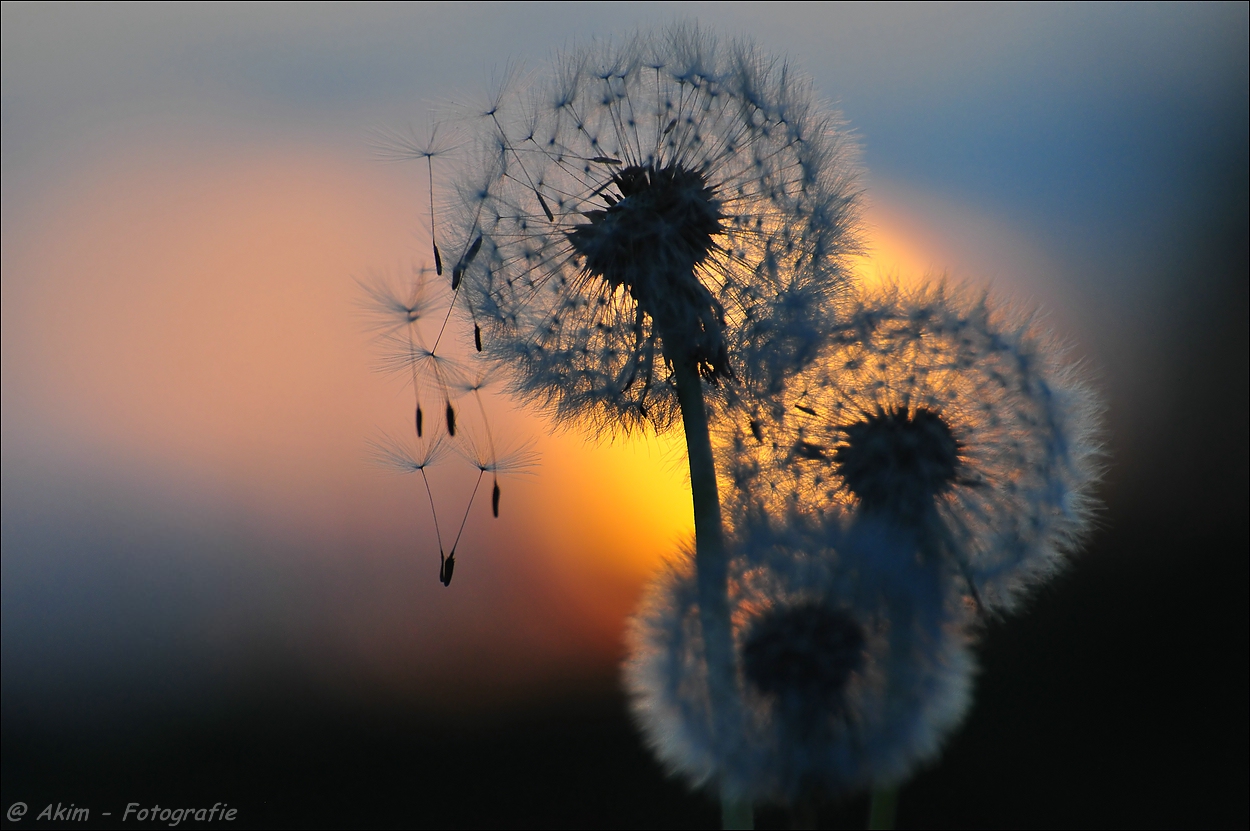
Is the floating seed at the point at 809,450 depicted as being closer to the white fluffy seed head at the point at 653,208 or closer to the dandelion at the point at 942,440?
the dandelion at the point at 942,440

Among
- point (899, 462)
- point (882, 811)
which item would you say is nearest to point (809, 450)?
point (899, 462)

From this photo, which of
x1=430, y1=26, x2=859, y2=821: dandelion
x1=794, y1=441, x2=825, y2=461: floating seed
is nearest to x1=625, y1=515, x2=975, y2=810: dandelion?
x1=794, y1=441, x2=825, y2=461: floating seed

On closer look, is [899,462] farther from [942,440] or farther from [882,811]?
[882,811]

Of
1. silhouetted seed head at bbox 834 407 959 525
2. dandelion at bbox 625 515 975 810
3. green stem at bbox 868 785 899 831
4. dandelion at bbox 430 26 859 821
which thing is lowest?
green stem at bbox 868 785 899 831

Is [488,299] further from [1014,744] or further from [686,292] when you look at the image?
[1014,744]

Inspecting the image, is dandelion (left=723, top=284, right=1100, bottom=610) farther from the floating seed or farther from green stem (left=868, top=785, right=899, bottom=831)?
green stem (left=868, top=785, right=899, bottom=831)
